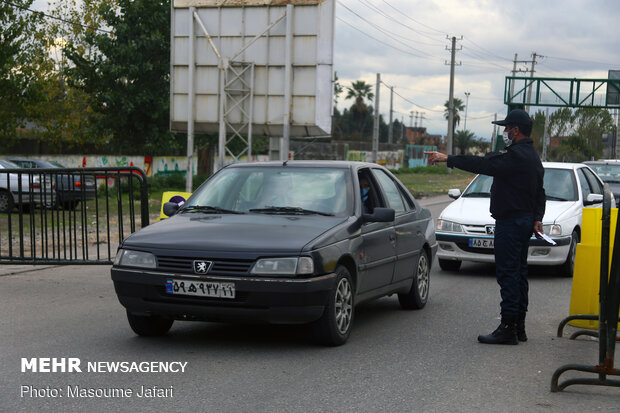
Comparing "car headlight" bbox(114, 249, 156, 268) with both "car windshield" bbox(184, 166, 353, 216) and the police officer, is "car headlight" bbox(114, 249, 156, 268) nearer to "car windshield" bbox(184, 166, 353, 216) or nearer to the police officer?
"car windshield" bbox(184, 166, 353, 216)

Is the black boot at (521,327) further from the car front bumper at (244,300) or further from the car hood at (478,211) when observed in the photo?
the car hood at (478,211)

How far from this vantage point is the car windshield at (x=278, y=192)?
24.2 feet

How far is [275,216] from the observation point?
716 cm

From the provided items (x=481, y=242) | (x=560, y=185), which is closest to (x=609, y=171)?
(x=560, y=185)

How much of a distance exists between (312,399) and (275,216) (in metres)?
2.26

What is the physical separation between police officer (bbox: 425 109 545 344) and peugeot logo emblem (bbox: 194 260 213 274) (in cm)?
203

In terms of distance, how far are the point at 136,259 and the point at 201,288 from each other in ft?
2.11

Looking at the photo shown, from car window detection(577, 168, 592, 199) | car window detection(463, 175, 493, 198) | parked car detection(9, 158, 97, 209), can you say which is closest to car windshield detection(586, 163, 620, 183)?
car window detection(577, 168, 592, 199)

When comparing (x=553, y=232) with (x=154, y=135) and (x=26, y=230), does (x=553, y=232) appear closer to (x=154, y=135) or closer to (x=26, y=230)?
(x=26, y=230)

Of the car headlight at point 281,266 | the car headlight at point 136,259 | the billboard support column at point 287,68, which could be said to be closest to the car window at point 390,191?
the car headlight at point 281,266


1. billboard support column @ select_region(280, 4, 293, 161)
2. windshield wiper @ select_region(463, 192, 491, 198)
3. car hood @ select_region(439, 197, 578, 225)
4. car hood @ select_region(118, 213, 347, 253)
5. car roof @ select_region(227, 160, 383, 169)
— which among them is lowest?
car hood @ select_region(439, 197, 578, 225)

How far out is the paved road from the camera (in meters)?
5.17

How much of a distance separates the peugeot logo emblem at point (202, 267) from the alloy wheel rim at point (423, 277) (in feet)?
10.5

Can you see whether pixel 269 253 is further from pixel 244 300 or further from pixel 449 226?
pixel 449 226
